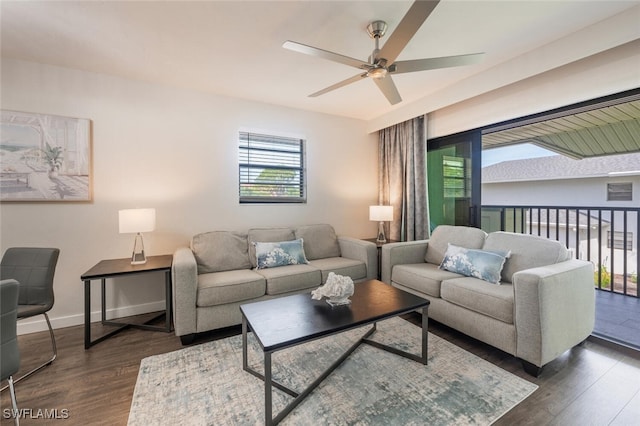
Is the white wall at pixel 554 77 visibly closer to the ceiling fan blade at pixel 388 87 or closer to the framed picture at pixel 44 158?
the ceiling fan blade at pixel 388 87

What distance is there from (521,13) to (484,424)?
2.51 metres

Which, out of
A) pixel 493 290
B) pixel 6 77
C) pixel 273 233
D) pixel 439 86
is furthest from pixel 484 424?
pixel 6 77

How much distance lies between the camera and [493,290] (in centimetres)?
204

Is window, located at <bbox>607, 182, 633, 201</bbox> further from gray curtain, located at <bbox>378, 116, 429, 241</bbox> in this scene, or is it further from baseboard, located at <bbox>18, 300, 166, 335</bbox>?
baseboard, located at <bbox>18, 300, 166, 335</bbox>

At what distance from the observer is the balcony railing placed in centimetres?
324

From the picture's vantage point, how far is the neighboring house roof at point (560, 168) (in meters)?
3.75

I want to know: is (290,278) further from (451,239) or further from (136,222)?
(451,239)

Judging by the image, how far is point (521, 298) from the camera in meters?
1.78

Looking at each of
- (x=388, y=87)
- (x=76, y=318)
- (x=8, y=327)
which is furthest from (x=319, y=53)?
(x=76, y=318)

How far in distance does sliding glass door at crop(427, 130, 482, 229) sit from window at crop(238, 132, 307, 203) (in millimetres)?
1787

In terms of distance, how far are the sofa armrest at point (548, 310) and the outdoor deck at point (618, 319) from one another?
0.53 meters

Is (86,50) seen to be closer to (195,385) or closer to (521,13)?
(195,385)

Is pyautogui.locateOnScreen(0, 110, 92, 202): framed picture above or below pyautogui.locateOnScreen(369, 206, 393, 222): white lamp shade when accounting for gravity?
above
